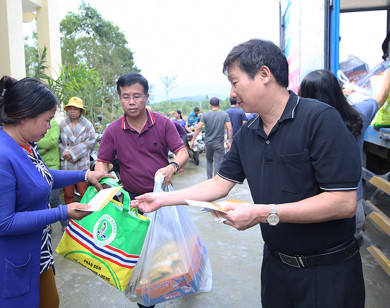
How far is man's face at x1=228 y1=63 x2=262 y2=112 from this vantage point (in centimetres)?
144

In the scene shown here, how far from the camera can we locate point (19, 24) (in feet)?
22.2

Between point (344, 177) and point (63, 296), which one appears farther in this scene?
point (63, 296)

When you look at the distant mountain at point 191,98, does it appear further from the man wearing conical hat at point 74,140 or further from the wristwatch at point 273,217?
the wristwatch at point 273,217

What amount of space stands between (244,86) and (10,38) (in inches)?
261

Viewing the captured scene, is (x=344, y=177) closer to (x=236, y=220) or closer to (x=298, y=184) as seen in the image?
(x=298, y=184)

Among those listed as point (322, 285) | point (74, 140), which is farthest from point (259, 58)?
point (74, 140)

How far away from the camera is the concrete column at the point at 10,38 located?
21.0 feet

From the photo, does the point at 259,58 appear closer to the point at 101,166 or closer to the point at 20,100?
the point at 20,100

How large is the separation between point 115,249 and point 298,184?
1163 mm

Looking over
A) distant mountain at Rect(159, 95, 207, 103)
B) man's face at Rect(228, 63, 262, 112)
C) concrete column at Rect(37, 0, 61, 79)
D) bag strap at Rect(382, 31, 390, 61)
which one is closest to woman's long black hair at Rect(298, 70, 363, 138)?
man's face at Rect(228, 63, 262, 112)

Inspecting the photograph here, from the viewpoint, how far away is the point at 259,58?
1406 mm

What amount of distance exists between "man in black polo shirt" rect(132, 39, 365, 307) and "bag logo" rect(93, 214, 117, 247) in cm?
91

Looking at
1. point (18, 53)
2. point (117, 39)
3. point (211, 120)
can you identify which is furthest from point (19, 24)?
point (117, 39)

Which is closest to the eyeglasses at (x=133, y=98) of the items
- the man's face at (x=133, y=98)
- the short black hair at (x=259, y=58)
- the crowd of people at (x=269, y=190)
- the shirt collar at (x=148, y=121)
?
the man's face at (x=133, y=98)
